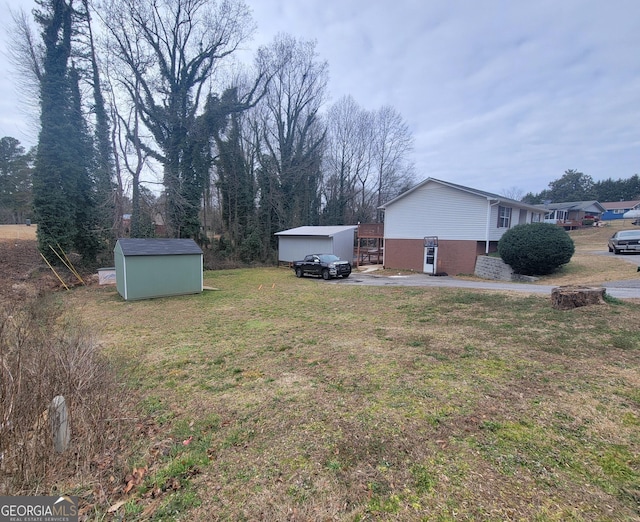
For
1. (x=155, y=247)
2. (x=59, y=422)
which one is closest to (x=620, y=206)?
(x=155, y=247)

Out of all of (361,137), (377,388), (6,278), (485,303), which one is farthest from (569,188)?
(6,278)

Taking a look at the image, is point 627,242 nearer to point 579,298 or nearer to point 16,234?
point 579,298

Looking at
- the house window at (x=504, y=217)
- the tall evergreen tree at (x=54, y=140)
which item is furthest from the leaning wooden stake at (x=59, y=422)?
the house window at (x=504, y=217)

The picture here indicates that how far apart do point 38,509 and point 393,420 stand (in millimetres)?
3039

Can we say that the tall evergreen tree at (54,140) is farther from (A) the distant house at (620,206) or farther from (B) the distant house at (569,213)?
(A) the distant house at (620,206)

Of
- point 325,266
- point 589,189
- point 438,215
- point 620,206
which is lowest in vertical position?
point 325,266

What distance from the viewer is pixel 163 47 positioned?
21.5m

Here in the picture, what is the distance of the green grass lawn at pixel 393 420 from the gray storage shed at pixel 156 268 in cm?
544

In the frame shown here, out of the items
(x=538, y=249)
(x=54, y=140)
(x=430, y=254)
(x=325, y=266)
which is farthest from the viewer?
(x=430, y=254)

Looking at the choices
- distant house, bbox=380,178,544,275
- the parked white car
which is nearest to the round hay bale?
distant house, bbox=380,178,544,275

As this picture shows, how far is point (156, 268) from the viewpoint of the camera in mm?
12555

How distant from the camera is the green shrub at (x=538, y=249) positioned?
13984mm

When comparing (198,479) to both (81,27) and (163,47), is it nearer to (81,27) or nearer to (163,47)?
(81,27)

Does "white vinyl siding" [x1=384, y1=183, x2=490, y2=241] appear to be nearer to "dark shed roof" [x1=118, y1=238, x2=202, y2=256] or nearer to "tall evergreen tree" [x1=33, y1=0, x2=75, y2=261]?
"dark shed roof" [x1=118, y1=238, x2=202, y2=256]
